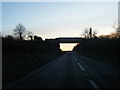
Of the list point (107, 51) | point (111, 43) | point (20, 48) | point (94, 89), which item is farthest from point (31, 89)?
point (107, 51)

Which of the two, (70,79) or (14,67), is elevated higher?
(70,79)

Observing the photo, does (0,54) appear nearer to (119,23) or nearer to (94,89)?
(94,89)

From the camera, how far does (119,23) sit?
44.8m

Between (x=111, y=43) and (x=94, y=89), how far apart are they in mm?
29080

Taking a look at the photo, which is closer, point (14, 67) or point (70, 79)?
point (70, 79)

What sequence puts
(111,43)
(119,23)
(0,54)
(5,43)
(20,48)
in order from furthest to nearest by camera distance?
1. (119,23)
2. (111,43)
3. (20,48)
4. (5,43)
5. (0,54)

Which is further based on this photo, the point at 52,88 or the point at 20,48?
the point at 20,48

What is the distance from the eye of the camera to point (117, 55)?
34.3 metres

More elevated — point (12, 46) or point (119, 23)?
point (119, 23)

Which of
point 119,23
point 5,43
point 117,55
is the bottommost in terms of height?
point 117,55

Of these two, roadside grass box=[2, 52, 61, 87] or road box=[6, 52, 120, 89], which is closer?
road box=[6, 52, 120, 89]

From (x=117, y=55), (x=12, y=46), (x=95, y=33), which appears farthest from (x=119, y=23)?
(x=95, y=33)

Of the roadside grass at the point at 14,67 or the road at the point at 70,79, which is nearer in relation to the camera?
the road at the point at 70,79

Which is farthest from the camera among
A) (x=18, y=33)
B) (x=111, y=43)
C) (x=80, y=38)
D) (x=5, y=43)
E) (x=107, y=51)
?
(x=80, y=38)
